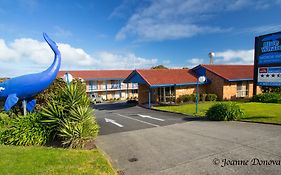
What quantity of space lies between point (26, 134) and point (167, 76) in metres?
21.1

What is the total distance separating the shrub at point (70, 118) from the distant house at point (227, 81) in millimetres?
21451

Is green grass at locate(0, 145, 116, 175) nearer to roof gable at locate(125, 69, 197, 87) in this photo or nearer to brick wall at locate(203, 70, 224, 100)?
roof gable at locate(125, 69, 197, 87)

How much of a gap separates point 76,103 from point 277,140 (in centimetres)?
902

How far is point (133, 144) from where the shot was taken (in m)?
9.30

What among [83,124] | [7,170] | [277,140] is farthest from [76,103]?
[277,140]

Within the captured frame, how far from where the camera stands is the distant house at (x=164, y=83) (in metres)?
26.1

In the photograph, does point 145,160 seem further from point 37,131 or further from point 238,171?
point 37,131

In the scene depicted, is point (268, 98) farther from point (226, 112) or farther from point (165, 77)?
point (226, 112)

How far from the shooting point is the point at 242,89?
2897 cm

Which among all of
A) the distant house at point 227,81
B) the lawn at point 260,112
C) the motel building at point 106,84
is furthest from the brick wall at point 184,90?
the motel building at point 106,84

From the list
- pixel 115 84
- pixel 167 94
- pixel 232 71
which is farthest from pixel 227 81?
pixel 115 84

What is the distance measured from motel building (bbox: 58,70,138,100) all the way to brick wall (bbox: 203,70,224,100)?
86.8 ft

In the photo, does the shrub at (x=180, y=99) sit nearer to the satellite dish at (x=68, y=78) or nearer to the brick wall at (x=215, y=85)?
the brick wall at (x=215, y=85)

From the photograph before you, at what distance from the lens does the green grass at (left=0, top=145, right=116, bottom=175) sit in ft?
20.5
